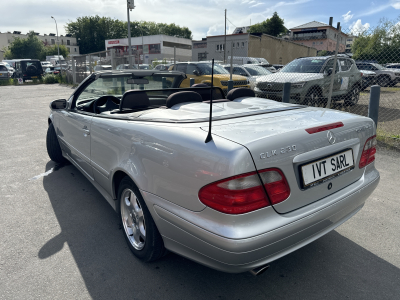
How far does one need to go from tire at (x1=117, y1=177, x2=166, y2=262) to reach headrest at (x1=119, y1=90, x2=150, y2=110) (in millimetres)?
697

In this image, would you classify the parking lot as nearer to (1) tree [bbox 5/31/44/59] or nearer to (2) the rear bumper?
(2) the rear bumper

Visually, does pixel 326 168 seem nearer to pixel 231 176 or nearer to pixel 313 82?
pixel 231 176

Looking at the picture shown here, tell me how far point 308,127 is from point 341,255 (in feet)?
4.00

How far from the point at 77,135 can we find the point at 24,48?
72.9 m

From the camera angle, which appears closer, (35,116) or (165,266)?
(165,266)

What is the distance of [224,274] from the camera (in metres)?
2.21

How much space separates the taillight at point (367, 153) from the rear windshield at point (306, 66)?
6.55 metres

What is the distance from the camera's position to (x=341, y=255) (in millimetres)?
2422

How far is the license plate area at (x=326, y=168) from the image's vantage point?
178 centimetres

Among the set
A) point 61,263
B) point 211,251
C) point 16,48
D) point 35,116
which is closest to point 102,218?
point 61,263

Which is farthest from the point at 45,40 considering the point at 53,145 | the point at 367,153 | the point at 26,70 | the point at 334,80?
the point at 367,153

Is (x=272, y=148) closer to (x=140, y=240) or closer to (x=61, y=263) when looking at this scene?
(x=140, y=240)

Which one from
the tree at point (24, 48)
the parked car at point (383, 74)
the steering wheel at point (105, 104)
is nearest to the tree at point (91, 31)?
the tree at point (24, 48)

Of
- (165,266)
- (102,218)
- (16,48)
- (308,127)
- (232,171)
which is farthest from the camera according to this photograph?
(16,48)
